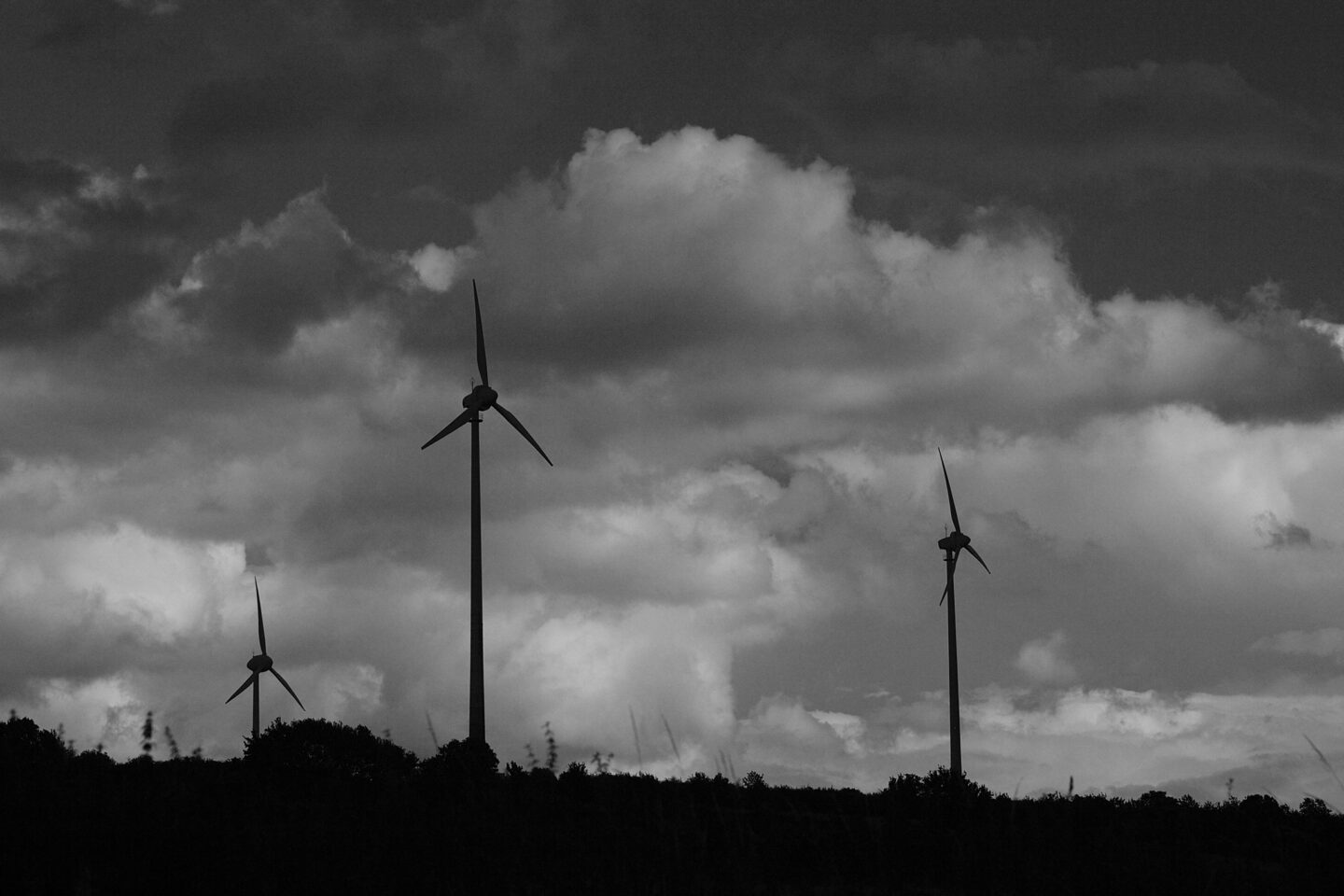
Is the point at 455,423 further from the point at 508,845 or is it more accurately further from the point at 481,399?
the point at 508,845

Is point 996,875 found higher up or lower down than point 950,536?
lower down

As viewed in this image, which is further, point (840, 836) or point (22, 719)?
point (22, 719)

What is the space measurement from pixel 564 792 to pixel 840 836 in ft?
18.6

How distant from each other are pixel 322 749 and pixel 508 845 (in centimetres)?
4973

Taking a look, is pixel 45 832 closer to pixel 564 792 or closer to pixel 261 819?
pixel 261 819

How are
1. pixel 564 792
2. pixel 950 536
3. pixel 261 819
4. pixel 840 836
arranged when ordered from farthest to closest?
1. pixel 950 536
2. pixel 840 836
3. pixel 564 792
4. pixel 261 819

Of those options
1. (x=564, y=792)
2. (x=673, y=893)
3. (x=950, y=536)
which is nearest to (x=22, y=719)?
(x=564, y=792)

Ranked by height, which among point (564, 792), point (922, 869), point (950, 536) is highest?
point (950, 536)

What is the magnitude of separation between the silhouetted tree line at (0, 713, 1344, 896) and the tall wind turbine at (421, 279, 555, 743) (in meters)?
44.0

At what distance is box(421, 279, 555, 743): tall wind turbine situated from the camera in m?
64.8

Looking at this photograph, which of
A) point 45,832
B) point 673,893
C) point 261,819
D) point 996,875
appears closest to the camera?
point 673,893

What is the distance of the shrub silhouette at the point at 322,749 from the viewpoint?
5988cm

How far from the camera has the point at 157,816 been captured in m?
17.6

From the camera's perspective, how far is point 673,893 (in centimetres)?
1391
